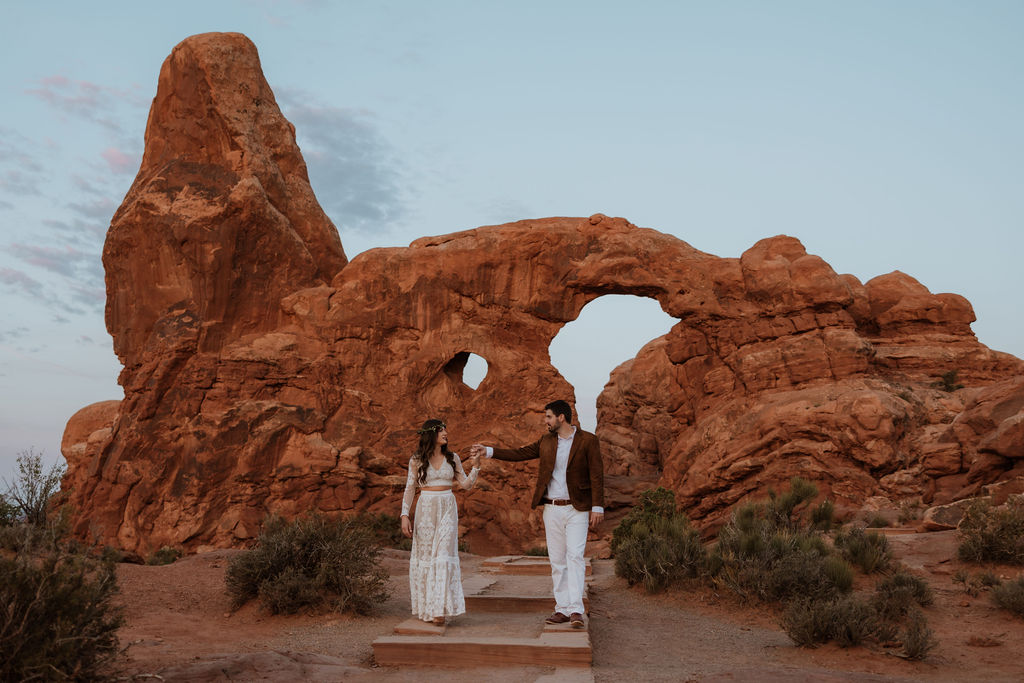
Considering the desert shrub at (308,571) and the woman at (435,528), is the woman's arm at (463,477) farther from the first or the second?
the desert shrub at (308,571)

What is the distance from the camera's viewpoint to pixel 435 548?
306 inches

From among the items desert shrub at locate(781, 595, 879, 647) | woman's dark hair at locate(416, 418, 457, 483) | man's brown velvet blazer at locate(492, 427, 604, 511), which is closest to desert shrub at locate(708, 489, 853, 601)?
desert shrub at locate(781, 595, 879, 647)

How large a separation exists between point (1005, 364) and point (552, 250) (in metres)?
15.6

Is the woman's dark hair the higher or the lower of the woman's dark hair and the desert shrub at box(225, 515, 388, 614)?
the higher

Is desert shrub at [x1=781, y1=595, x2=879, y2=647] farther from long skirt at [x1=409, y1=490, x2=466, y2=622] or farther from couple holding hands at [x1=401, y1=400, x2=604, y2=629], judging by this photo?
long skirt at [x1=409, y1=490, x2=466, y2=622]

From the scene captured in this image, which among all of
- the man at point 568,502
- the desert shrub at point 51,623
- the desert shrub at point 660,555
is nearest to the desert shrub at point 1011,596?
the desert shrub at point 660,555

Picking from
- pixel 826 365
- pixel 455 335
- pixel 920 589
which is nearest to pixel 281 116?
pixel 455 335

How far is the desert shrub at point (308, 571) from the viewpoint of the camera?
9109 mm

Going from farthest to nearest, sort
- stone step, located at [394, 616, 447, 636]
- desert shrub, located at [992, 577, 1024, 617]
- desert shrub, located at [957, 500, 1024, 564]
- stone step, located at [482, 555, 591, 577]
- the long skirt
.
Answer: stone step, located at [482, 555, 591, 577] → desert shrub, located at [957, 500, 1024, 564] → desert shrub, located at [992, 577, 1024, 617] → the long skirt → stone step, located at [394, 616, 447, 636]

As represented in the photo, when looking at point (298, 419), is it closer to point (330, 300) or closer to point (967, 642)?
point (330, 300)

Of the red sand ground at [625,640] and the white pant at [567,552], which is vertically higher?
the white pant at [567,552]

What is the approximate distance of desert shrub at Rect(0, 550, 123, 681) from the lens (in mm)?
4441

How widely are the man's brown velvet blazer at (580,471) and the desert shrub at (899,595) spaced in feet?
11.8

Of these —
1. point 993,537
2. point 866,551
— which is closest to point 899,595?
point 866,551
